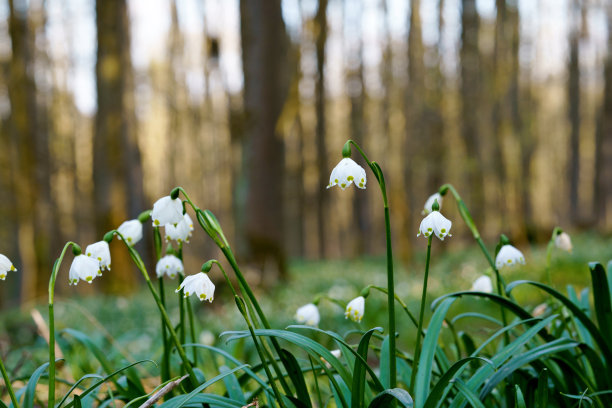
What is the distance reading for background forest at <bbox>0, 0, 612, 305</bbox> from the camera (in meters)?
8.72

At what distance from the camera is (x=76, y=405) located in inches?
63.4

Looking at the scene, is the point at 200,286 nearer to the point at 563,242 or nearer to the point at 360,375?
the point at 360,375

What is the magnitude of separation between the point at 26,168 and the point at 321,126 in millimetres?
8971

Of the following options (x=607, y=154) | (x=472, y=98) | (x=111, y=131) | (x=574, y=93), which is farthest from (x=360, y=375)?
(x=574, y=93)

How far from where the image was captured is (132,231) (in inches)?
72.0

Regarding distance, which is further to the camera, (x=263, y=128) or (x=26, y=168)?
(x=26, y=168)

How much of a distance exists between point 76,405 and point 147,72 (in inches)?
1193

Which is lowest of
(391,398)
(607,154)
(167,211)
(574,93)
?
(607,154)

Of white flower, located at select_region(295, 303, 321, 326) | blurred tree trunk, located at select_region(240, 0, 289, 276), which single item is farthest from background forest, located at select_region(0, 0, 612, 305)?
white flower, located at select_region(295, 303, 321, 326)

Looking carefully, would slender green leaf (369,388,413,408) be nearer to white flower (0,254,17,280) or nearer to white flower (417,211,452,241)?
white flower (417,211,452,241)

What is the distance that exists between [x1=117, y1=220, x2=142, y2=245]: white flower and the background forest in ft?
20.8

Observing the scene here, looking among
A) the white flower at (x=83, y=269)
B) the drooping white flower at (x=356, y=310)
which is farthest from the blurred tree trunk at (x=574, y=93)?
the white flower at (x=83, y=269)

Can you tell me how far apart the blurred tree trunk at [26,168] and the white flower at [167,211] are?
11259mm

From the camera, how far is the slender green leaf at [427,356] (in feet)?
5.75
